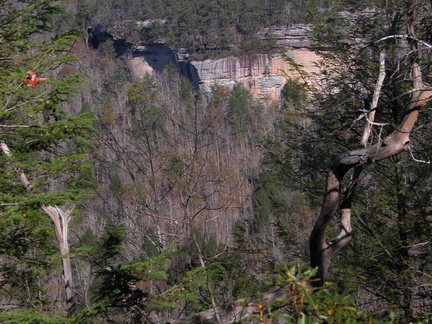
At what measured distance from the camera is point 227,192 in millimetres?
6836

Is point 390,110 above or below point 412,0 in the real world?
below

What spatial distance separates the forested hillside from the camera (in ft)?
10.1

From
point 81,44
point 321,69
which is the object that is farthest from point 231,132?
point 81,44

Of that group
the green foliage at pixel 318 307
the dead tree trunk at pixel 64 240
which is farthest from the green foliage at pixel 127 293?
the green foliage at pixel 318 307

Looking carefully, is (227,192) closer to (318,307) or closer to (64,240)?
(64,240)

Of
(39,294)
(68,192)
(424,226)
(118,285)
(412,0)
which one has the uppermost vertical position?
(412,0)

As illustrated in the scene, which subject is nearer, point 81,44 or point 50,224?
point 50,224

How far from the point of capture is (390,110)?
608 centimetres

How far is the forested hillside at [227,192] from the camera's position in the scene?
308cm

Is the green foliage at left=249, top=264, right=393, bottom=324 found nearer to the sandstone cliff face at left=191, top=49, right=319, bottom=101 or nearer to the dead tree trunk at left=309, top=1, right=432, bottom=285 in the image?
the dead tree trunk at left=309, top=1, right=432, bottom=285

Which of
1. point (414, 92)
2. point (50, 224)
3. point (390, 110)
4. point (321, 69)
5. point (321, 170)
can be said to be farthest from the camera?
point (321, 69)

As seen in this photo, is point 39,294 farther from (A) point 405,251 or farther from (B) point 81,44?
(B) point 81,44

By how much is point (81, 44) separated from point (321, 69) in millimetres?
44927

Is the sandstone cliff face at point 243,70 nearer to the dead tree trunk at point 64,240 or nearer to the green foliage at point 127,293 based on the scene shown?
the dead tree trunk at point 64,240
